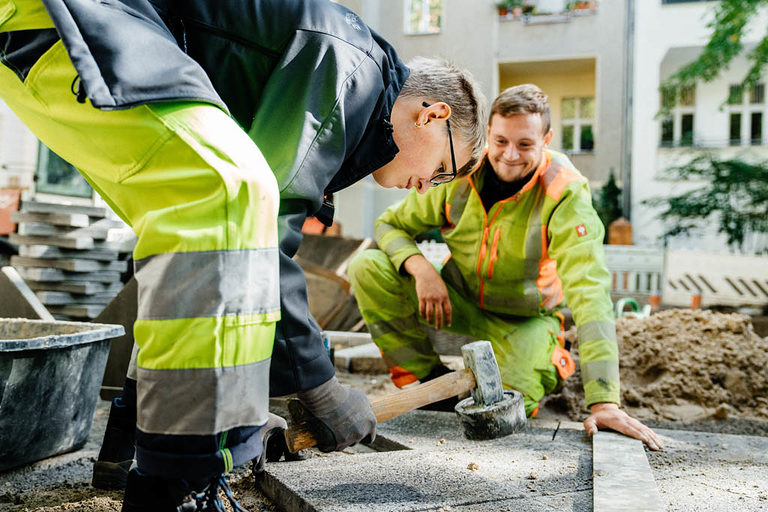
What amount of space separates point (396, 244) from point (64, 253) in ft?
11.3


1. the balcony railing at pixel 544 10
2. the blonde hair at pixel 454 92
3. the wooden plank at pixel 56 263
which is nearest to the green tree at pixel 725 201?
the balcony railing at pixel 544 10

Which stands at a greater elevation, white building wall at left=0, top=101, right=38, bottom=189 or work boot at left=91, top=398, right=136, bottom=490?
white building wall at left=0, top=101, right=38, bottom=189

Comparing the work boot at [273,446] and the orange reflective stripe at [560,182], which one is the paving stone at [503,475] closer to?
the work boot at [273,446]

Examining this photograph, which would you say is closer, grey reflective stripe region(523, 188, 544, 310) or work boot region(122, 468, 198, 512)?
work boot region(122, 468, 198, 512)

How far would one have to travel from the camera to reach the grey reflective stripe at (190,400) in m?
1.17

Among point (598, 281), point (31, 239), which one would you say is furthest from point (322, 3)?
point (31, 239)

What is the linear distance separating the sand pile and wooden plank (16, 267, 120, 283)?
4071 millimetres

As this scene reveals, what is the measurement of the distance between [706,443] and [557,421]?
746mm

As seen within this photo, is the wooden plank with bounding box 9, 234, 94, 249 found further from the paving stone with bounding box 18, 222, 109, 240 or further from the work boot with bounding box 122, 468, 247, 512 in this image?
the work boot with bounding box 122, 468, 247, 512

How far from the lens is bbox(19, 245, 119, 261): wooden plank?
546 cm

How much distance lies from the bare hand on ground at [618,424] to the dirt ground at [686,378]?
80cm

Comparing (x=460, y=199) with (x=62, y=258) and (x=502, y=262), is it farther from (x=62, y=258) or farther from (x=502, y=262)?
(x=62, y=258)

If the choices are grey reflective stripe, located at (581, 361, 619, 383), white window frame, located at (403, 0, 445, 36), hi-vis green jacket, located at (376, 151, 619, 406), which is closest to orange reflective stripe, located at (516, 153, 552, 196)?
hi-vis green jacket, located at (376, 151, 619, 406)

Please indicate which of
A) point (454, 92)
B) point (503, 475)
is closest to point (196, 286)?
point (454, 92)
